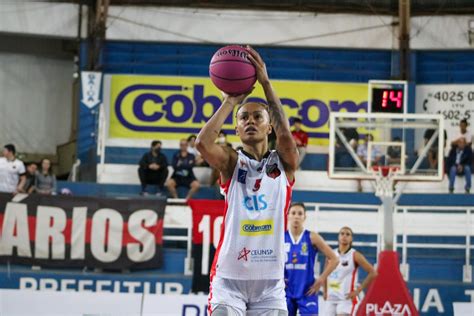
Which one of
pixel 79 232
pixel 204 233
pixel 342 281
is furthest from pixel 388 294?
pixel 79 232

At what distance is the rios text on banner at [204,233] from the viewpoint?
55.4 feet

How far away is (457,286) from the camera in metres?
Result: 16.8

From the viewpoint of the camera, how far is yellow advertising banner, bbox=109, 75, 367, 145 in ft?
76.9

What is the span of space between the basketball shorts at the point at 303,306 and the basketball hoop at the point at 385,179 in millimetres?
5542

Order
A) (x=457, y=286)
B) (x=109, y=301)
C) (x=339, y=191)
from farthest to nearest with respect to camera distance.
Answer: (x=339, y=191)
(x=457, y=286)
(x=109, y=301)

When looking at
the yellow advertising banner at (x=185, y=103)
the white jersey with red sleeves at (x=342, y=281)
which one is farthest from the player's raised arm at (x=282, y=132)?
the yellow advertising banner at (x=185, y=103)

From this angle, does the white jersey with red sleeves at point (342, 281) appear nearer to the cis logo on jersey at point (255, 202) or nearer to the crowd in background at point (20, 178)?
the cis logo on jersey at point (255, 202)

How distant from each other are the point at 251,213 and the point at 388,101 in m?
11.1

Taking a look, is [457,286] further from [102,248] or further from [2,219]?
[2,219]

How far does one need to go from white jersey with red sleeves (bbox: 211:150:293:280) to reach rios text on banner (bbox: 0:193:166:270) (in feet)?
38.2

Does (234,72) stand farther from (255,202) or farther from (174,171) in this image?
(174,171)

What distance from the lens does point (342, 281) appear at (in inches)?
491

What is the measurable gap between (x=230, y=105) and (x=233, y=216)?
27.4 inches

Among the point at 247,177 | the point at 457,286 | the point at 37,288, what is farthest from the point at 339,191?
the point at 247,177
